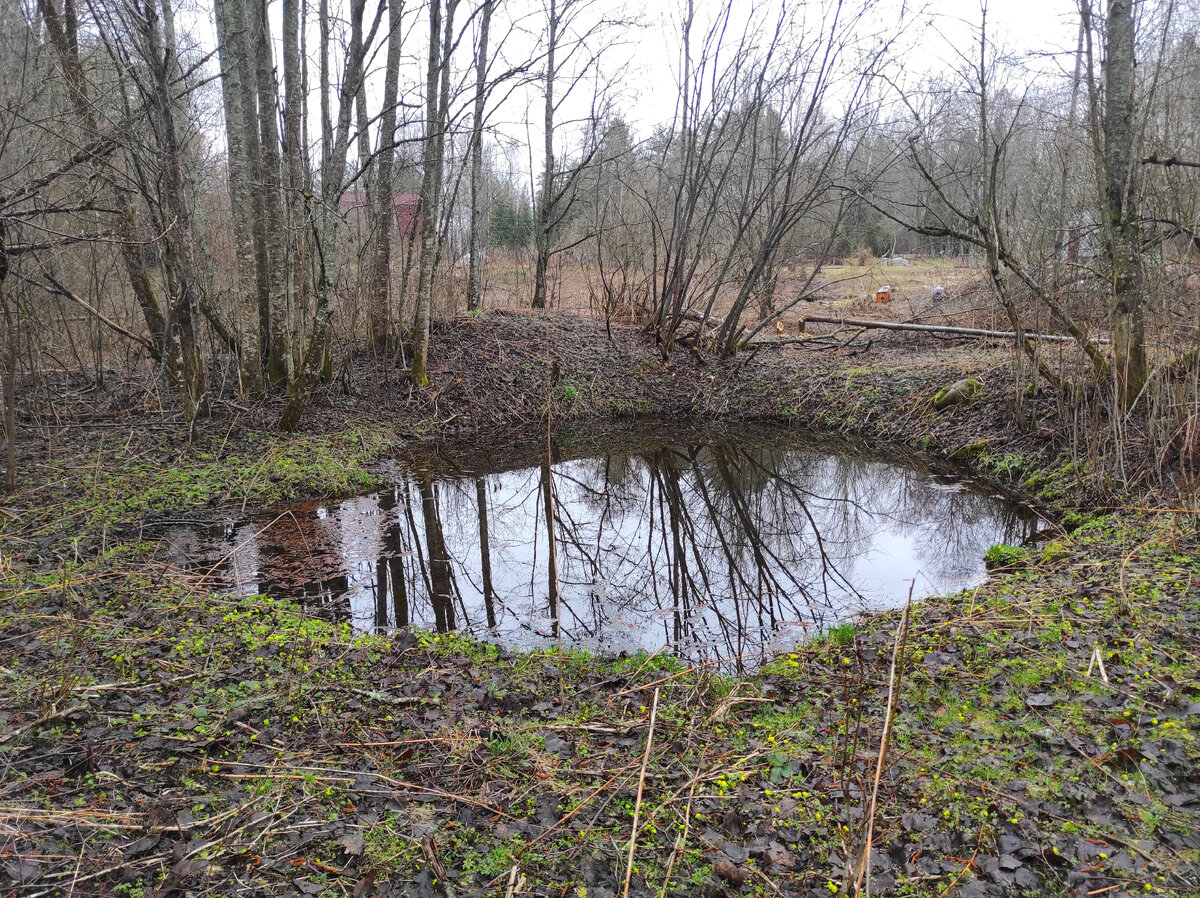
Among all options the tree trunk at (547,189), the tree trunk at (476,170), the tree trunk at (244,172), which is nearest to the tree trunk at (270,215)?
the tree trunk at (244,172)

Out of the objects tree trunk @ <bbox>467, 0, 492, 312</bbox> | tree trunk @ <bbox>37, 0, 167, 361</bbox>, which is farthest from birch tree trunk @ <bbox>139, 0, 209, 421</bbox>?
tree trunk @ <bbox>467, 0, 492, 312</bbox>

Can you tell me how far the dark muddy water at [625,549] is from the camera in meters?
5.82

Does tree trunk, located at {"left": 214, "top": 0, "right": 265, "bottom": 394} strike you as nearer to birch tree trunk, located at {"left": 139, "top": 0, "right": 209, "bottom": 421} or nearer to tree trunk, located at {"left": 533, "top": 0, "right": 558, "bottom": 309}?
birch tree trunk, located at {"left": 139, "top": 0, "right": 209, "bottom": 421}

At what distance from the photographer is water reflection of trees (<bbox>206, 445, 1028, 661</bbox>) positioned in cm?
582

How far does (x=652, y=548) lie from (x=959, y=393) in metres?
5.97

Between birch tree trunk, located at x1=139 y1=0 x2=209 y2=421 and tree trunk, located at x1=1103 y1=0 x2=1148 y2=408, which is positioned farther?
birch tree trunk, located at x1=139 y1=0 x2=209 y2=421

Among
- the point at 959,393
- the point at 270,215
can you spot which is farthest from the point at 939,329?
the point at 270,215

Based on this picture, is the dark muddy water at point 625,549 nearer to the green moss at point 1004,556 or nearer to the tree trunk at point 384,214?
the green moss at point 1004,556

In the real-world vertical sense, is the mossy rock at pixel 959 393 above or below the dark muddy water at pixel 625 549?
above

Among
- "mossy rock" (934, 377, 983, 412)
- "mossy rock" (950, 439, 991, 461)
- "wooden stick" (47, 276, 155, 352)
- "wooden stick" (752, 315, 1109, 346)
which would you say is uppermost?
"wooden stick" (47, 276, 155, 352)

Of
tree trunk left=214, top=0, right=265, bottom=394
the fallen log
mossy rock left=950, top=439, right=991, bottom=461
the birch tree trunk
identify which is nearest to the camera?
the birch tree trunk

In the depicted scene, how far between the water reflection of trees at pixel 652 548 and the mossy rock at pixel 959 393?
5.05 ft

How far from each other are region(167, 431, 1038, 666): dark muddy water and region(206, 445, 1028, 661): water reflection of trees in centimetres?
2

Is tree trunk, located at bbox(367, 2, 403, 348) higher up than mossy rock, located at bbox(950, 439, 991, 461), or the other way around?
tree trunk, located at bbox(367, 2, 403, 348)
